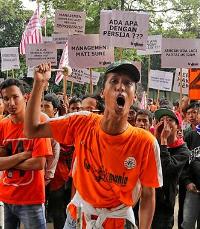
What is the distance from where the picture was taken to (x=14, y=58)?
11328 mm

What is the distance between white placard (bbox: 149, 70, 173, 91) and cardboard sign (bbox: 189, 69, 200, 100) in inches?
122

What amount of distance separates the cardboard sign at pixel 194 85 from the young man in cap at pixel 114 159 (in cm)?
403

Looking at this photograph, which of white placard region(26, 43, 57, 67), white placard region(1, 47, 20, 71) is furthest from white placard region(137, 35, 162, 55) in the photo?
white placard region(1, 47, 20, 71)

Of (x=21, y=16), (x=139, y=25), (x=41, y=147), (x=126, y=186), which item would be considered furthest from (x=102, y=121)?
(x=21, y=16)

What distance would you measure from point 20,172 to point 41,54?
14.9 feet

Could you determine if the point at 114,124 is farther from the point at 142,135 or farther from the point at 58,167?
the point at 58,167

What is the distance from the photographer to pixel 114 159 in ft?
8.18

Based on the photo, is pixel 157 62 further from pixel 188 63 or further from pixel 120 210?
pixel 120 210

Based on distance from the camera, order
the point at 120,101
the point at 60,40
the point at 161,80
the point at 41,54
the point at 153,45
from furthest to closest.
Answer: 1. the point at 153,45
2. the point at 161,80
3. the point at 60,40
4. the point at 41,54
5. the point at 120,101

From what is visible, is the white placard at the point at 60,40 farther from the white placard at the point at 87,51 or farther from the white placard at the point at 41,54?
the white placard at the point at 87,51

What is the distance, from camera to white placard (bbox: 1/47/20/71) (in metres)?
11.3

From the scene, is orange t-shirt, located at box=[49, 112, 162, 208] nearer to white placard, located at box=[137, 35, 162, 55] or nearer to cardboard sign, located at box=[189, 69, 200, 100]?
cardboard sign, located at box=[189, 69, 200, 100]

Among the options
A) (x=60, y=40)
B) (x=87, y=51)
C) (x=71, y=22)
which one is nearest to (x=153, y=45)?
(x=60, y=40)

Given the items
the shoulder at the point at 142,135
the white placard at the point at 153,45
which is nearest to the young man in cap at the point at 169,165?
→ the shoulder at the point at 142,135
